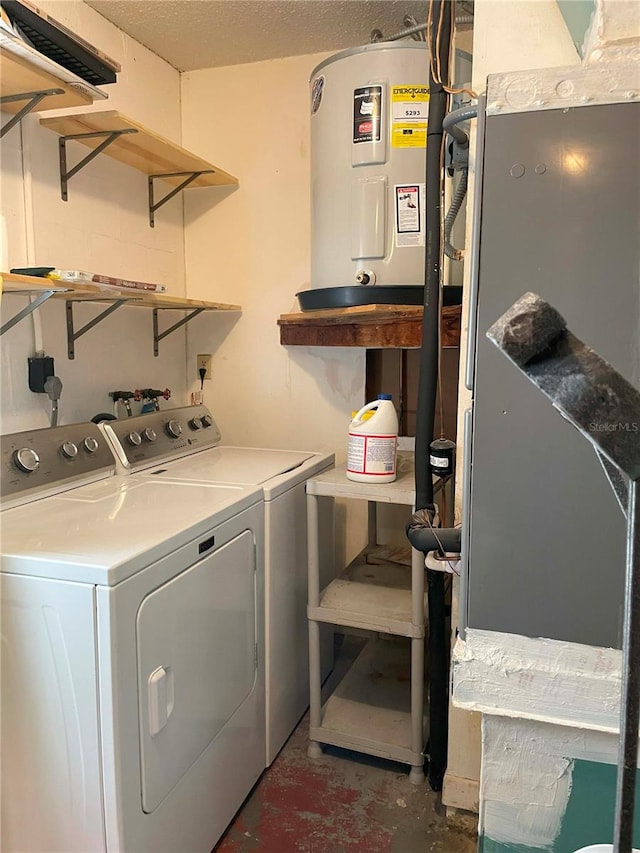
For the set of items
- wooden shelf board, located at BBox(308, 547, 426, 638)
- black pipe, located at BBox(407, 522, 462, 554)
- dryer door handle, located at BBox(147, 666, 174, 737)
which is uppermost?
black pipe, located at BBox(407, 522, 462, 554)

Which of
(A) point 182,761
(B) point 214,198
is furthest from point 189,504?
(B) point 214,198

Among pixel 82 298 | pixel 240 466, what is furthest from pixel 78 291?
pixel 240 466

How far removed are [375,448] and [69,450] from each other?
A: 951mm

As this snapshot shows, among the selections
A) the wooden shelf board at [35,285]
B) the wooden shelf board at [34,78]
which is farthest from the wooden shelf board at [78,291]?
the wooden shelf board at [34,78]

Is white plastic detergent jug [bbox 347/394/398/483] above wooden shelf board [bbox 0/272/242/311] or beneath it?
beneath

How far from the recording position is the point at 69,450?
1827 millimetres

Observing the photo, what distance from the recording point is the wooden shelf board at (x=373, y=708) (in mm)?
1981

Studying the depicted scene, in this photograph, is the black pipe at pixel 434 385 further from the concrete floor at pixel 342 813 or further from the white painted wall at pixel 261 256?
the white painted wall at pixel 261 256

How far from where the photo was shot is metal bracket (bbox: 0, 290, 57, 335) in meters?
1.69

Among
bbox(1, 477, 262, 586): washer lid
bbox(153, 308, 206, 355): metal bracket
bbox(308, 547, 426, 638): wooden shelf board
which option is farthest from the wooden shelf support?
bbox(308, 547, 426, 638): wooden shelf board

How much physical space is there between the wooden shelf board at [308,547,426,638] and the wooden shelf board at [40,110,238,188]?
66.7 inches

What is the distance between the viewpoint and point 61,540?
4.46 ft

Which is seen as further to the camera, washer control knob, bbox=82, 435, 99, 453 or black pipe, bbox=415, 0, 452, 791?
washer control knob, bbox=82, 435, 99, 453

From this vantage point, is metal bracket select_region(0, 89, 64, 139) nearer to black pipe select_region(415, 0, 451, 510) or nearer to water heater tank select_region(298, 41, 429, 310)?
water heater tank select_region(298, 41, 429, 310)
